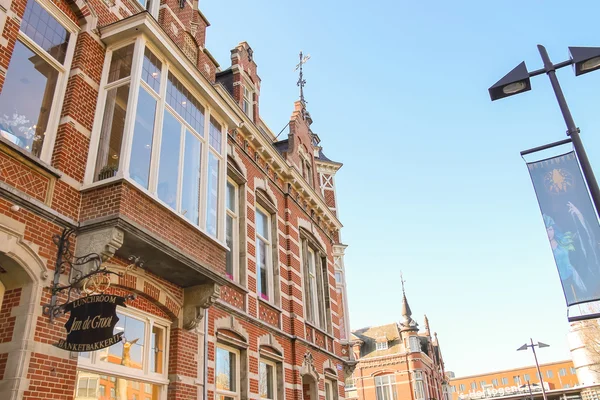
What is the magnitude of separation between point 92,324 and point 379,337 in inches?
1962

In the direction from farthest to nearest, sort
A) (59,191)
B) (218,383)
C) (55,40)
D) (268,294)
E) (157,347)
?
(268,294) → (218,383) → (157,347) → (55,40) → (59,191)

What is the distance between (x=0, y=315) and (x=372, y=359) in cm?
4820

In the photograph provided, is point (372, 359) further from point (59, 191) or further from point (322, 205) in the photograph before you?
point (59, 191)

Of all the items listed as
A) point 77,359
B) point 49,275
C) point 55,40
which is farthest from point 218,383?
point 55,40

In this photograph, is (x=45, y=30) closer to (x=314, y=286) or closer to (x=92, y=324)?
(x=92, y=324)

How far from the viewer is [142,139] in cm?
868

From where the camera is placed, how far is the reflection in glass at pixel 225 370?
11.4 meters

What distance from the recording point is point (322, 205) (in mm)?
19984

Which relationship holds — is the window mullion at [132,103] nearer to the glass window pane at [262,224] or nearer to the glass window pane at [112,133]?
the glass window pane at [112,133]

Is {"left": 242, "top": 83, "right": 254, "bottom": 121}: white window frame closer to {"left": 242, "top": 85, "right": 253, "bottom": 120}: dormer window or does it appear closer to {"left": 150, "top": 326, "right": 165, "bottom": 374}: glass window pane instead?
{"left": 242, "top": 85, "right": 253, "bottom": 120}: dormer window

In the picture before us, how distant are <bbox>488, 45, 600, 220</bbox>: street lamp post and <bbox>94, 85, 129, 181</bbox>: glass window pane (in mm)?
6204

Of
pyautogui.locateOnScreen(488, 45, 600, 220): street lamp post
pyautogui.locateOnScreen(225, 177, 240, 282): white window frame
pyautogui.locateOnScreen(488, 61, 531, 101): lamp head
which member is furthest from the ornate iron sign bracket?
pyautogui.locateOnScreen(488, 45, 600, 220): street lamp post

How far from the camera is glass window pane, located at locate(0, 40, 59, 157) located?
24.0 feet

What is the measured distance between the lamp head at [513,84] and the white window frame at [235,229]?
293 inches
